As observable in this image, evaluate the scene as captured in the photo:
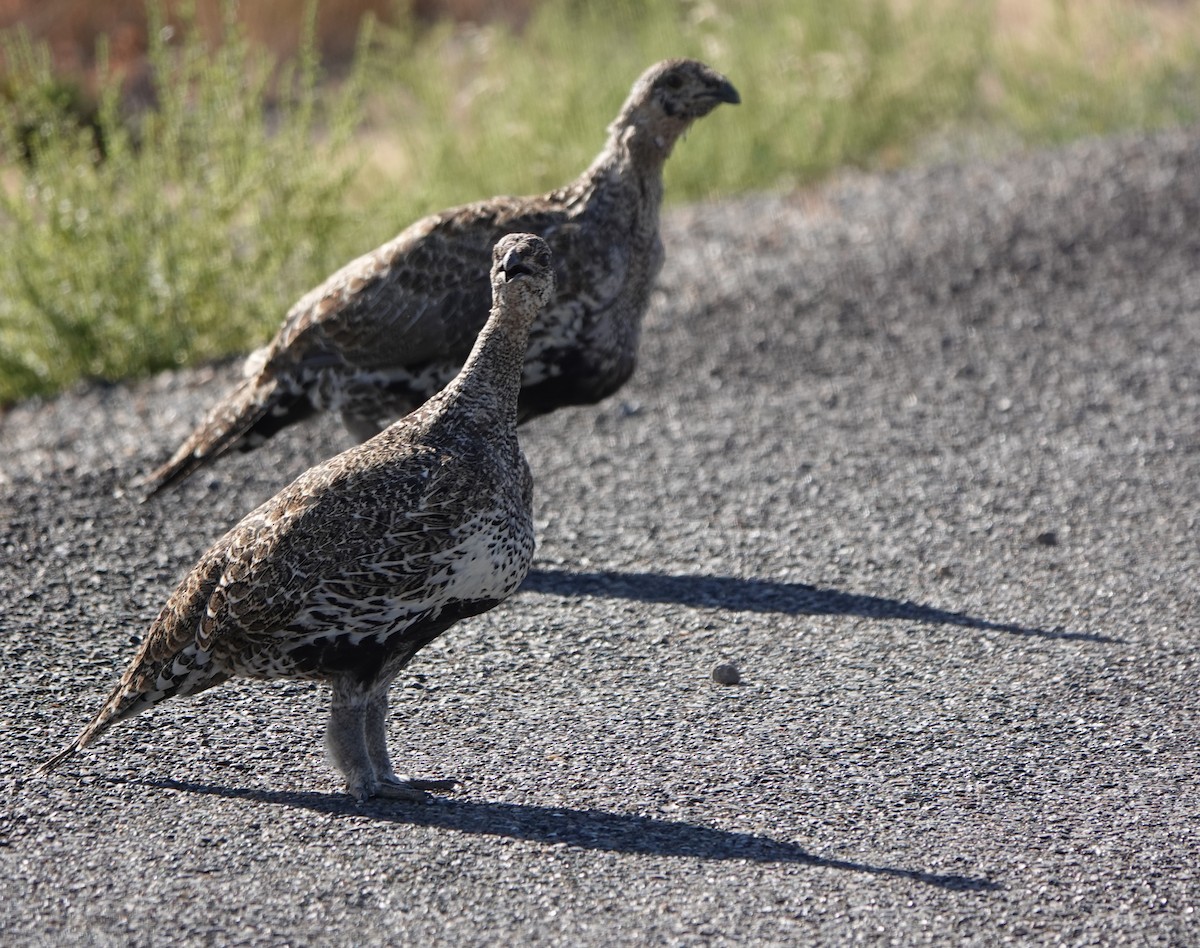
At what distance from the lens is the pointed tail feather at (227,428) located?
626 centimetres

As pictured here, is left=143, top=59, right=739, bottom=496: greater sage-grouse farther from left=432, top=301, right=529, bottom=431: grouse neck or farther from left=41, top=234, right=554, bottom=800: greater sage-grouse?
left=41, top=234, right=554, bottom=800: greater sage-grouse

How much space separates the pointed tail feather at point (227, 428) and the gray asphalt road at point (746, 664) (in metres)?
0.32

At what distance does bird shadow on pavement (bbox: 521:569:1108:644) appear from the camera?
5738mm

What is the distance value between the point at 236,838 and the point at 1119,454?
15.2 ft

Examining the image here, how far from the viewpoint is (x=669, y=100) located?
6.53m

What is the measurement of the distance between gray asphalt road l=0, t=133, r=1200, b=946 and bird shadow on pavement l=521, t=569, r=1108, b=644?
2 cm

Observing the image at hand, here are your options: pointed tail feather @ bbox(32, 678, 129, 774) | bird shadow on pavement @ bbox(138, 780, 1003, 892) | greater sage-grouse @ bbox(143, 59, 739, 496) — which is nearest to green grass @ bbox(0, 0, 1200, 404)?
greater sage-grouse @ bbox(143, 59, 739, 496)

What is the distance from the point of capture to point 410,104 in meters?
12.1

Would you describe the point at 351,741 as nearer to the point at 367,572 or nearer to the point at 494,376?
the point at 367,572

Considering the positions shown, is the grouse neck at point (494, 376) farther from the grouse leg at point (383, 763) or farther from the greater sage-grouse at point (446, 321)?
the greater sage-grouse at point (446, 321)

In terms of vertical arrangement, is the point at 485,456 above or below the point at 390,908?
above

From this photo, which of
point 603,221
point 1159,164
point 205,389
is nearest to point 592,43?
point 1159,164

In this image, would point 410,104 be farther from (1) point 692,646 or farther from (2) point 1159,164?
(1) point 692,646

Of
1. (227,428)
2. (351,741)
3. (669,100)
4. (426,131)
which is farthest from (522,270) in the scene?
(426,131)
